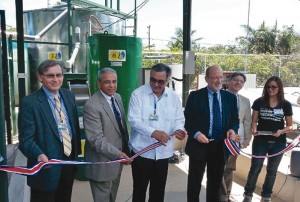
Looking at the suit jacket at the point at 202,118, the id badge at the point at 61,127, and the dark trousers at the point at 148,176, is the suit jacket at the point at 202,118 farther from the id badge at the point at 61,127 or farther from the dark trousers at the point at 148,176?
the id badge at the point at 61,127

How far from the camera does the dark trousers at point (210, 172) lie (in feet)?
10.6

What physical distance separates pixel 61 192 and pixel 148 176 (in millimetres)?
802

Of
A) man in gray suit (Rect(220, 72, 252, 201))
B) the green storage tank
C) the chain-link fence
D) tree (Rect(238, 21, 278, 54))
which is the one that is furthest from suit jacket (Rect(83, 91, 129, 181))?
tree (Rect(238, 21, 278, 54))

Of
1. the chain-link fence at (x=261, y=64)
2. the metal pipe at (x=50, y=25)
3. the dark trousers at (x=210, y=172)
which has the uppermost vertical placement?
the metal pipe at (x=50, y=25)

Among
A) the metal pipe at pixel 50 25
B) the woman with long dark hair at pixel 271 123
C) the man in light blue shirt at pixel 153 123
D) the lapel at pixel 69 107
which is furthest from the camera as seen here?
the metal pipe at pixel 50 25

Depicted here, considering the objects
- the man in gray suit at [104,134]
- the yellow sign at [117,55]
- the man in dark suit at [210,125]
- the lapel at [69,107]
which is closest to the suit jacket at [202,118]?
the man in dark suit at [210,125]

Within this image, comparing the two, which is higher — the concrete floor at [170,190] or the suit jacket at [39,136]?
the suit jacket at [39,136]

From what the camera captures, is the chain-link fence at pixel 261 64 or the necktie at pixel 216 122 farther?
the chain-link fence at pixel 261 64

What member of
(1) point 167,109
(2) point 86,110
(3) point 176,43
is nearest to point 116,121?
(2) point 86,110

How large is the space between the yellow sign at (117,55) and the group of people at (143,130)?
200 centimetres

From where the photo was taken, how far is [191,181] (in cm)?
332

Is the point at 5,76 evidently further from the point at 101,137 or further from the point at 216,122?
the point at 216,122

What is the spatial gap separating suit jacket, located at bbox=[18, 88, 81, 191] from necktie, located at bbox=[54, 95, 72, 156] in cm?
5

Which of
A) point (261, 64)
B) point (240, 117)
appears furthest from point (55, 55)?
point (261, 64)
